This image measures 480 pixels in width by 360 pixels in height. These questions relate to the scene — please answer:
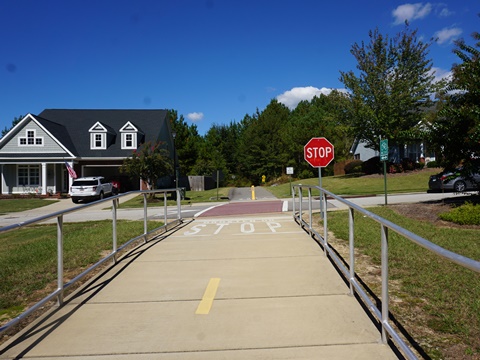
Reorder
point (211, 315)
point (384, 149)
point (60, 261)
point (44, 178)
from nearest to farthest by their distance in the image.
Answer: point (211, 315) < point (60, 261) < point (384, 149) < point (44, 178)

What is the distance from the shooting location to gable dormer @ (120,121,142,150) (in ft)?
129

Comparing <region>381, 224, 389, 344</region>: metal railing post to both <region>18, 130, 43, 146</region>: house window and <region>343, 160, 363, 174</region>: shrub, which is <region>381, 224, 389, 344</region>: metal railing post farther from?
<region>343, 160, 363, 174</region>: shrub

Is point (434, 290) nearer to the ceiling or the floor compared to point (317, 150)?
nearer to the floor

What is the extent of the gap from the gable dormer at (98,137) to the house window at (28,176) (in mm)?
5456

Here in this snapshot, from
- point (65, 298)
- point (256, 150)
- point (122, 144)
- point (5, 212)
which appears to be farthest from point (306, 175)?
point (65, 298)

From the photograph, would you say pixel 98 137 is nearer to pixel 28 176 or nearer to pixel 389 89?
pixel 28 176

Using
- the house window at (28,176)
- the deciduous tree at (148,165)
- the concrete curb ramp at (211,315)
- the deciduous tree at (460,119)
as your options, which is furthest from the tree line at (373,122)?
the house window at (28,176)

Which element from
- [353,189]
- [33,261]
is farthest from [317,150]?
[33,261]

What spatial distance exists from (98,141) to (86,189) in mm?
11309

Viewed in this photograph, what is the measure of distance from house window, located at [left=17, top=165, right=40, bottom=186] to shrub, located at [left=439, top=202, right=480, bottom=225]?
36.6 m

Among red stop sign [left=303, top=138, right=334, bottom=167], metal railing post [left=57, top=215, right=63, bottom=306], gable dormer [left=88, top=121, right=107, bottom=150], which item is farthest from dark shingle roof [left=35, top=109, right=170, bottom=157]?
metal railing post [left=57, top=215, right=63, bottom=306]

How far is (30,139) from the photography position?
37.2 meters

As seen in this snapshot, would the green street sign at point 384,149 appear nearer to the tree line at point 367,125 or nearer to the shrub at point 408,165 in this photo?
the tree line at point 367,125

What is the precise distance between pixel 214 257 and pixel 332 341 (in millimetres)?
3797
